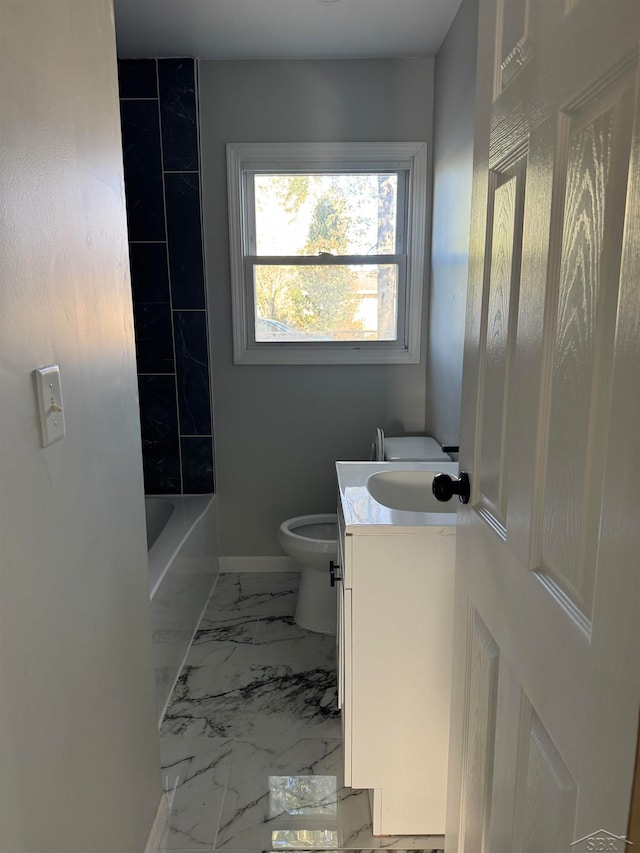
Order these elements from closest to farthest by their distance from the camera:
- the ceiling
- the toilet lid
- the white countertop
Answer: the white countertop → the ceiling → the toilet lid

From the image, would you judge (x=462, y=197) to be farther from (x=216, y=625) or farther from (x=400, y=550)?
(x=216, y=625)

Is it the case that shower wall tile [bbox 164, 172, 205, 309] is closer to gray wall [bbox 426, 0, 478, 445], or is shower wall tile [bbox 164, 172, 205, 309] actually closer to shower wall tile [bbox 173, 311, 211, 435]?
shower wall tile [bbox 173, 311, 211, 435]

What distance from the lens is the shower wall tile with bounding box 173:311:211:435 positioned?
9.95 ft

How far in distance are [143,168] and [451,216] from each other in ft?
4.87

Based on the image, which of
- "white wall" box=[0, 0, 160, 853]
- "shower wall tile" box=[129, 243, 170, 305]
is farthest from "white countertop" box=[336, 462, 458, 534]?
"shower wall tile" box=[129, 243, 170, 305]

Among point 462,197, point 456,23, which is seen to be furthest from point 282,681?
point 456,23

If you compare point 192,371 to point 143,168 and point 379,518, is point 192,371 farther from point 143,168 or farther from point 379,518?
point 379,518

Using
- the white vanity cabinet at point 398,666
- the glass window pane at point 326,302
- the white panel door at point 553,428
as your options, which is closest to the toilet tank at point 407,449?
the glass window pane at point 326,302

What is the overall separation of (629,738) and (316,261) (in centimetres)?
273

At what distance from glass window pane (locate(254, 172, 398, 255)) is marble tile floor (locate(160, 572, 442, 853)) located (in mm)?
1796

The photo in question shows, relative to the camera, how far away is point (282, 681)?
2.34 meters

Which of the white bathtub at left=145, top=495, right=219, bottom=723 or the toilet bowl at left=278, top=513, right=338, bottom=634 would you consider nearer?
the white bathtub at left=145, top=495, right=219, bottom=723

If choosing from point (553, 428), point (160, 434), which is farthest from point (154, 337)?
point (553, 428)

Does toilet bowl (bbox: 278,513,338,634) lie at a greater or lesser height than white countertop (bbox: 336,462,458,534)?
lesser
